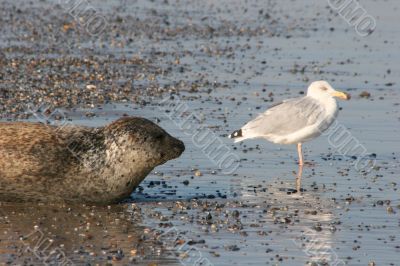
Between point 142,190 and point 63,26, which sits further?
point 63,26

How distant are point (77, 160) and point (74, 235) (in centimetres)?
147

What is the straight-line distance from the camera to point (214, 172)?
1341 cm

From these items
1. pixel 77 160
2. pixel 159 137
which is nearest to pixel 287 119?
pixel 159 137

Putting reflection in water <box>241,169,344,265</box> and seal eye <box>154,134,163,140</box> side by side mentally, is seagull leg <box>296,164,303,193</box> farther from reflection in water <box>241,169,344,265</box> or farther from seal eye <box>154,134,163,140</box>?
seal eye <box>154,134,163,140</box>

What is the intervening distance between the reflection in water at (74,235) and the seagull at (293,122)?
2852mm

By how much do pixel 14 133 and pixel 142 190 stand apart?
1674 mm

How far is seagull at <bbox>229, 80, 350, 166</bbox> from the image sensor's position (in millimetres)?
13875

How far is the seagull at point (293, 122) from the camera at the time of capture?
13.9 meters

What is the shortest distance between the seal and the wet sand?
20cm

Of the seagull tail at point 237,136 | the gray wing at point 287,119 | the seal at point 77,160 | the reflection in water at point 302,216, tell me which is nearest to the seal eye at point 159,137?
the seal at point 77,160

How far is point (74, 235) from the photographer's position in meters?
10.3

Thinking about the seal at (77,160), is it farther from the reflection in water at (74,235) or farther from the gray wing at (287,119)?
the gray wing at (287,119)

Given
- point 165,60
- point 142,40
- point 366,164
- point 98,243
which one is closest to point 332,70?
point 165,60

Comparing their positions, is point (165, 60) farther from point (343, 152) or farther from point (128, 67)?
point (343, 152)
